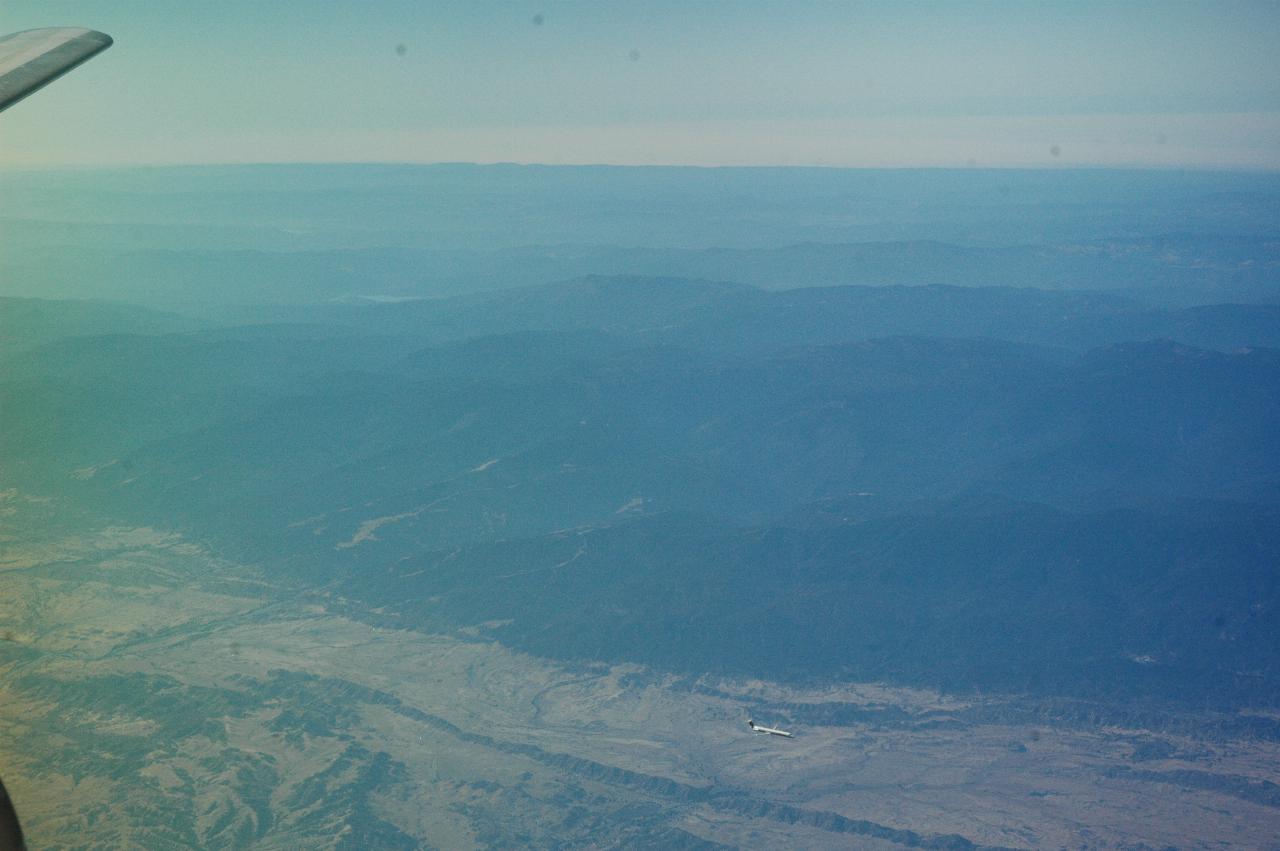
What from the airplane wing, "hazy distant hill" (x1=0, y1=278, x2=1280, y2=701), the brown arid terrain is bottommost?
the brown arid terrain

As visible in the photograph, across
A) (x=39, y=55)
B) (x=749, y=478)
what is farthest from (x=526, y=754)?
(x=39, y=55)

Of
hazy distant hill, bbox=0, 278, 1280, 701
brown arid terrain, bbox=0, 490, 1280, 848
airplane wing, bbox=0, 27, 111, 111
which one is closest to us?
airplane wing, bbox=0, 27, 111, 111

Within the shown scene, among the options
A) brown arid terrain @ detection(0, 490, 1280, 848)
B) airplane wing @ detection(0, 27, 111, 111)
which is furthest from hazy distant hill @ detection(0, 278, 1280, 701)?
airplane wing @ detection(0, 27, 111, 111)

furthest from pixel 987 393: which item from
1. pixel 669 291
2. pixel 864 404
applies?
pixel 669 291

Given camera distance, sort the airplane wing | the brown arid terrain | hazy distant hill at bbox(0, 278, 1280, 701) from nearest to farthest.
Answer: the airplane wing < the brown arid terrain < hazy distant hill at bbox(0, 278, 1280, 701)

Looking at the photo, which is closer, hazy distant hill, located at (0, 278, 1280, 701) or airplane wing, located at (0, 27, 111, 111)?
airplane wing, located at (0, 27, 111, 111)

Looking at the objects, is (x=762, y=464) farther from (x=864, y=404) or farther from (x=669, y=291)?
(x=669, y=291)

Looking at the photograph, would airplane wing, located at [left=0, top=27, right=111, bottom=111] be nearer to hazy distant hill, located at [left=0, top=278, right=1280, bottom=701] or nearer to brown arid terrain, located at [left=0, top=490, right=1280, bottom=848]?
brown arid terrain, located at [left=0, top=490, right=1280, bottom=848]

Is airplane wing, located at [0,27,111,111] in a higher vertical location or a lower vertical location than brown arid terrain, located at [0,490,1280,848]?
higher
